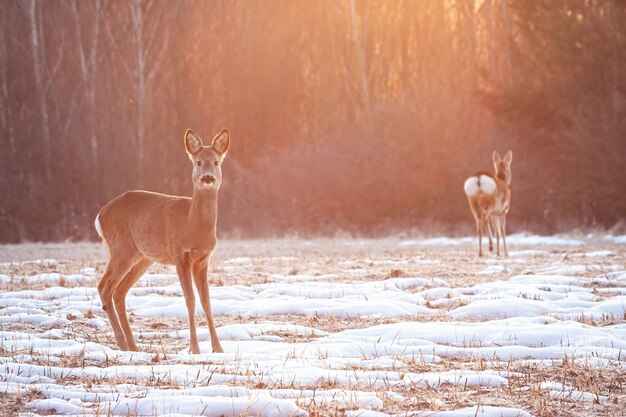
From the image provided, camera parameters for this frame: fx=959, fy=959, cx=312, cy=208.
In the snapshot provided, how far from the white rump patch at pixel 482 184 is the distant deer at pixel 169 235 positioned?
1130cm

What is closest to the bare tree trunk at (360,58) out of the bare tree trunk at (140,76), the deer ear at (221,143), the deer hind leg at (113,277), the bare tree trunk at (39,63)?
the bare tree trunk at (140,76)

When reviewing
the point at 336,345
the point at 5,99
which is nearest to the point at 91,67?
the point at 5,99

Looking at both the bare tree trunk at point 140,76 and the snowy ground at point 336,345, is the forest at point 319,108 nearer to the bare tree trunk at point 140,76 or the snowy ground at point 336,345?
the bare tree trunk at point 140,76

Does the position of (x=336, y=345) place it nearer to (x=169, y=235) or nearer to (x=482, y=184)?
(x=169, y=235)

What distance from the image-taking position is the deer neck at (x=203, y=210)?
806 centimetres

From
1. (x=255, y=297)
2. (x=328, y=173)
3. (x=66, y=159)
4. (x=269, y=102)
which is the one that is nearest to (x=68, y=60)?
(x=66, y=159)

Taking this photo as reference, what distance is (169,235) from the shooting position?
26.8ft

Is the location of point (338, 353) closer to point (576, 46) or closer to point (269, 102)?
point (576, 46)

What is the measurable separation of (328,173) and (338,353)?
71.4 feet

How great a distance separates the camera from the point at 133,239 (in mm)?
8523

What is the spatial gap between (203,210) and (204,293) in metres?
0.70

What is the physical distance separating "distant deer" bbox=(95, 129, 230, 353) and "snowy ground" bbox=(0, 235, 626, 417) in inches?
14.9

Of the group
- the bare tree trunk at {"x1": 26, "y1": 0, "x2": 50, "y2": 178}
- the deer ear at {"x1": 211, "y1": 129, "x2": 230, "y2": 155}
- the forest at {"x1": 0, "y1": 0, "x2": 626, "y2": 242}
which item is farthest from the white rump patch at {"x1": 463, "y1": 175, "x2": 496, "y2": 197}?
the bare tree trunk at {"x1": 26, "y1": 0, "x2": 50, "y2": 178}

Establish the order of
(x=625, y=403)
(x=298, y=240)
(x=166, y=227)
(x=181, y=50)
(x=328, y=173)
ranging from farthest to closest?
(x=181, y=50), (x=328, y=173), (x=298, y=240), (x=166, y=227), (x=625, y=403)
